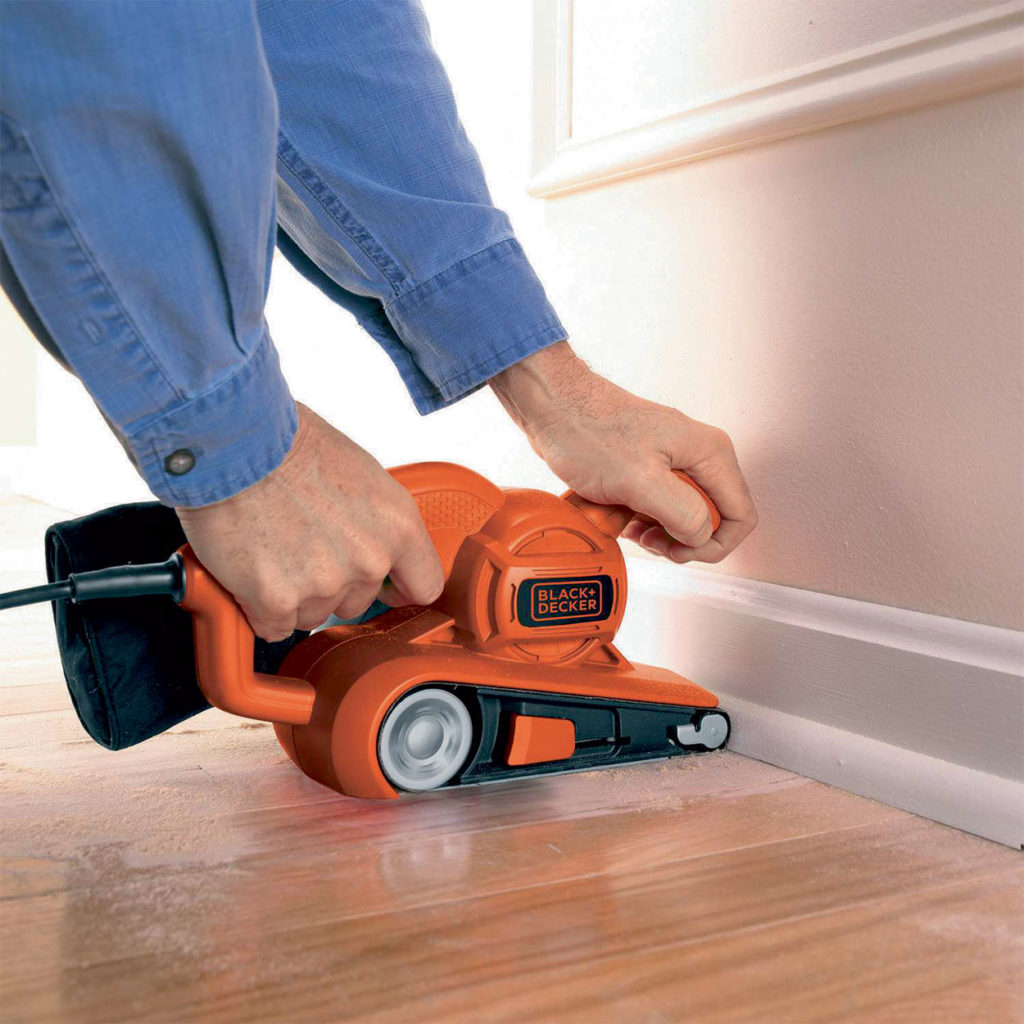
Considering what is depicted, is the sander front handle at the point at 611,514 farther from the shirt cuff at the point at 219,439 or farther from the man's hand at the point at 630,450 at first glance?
the shirt cuff at the point at 219,439

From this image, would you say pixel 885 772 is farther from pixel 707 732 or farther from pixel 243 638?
pixel 243 638

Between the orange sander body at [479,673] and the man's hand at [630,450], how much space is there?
0.08 feet

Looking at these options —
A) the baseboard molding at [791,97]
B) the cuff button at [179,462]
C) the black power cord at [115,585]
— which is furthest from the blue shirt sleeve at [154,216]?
the baseboard molding at [791,97]

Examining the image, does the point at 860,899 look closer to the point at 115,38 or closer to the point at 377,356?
the point at 115,38

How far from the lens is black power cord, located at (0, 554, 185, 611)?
2.64 feet

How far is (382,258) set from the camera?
40.4 inches

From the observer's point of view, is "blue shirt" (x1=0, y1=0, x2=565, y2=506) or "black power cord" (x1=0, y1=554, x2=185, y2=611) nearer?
"blue shirt" (x1=0, y1=0, x2=565, y2=506)

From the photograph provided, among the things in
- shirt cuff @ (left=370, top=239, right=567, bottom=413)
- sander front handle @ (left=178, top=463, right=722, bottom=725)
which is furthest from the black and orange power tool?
shirt cuff @ (left=370, top=239, right=567, bottom=413)

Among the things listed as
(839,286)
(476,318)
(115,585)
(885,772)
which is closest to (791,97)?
(839,286)

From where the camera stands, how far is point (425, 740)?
3.07ft

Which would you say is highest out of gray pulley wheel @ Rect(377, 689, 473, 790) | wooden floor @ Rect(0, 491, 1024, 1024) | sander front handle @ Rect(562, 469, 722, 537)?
sander front handle @ Rect(562, 469, 722, 537)

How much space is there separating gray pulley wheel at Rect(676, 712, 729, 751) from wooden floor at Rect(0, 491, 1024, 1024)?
42 millimetres

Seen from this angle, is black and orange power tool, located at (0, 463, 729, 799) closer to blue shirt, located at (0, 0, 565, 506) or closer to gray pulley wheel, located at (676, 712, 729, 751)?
gray pulley wheel, located at (676, 712, 729, 751)

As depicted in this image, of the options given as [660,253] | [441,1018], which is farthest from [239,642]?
[660,253]
